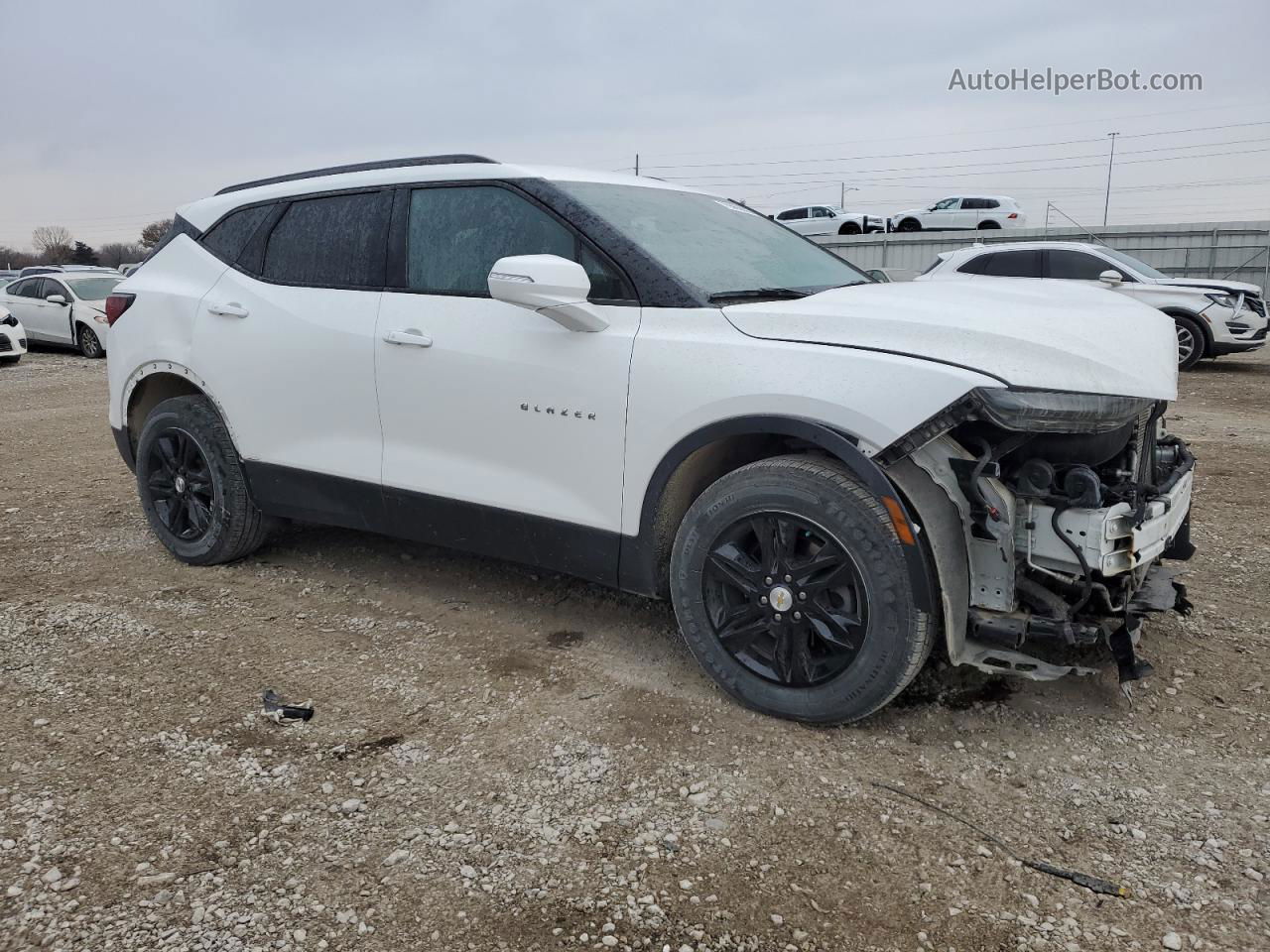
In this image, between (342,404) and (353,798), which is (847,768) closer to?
(353,798)

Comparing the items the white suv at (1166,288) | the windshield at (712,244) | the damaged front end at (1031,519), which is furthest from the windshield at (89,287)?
the damaged front end at (1031,519)

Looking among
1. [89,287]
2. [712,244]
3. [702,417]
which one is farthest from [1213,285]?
[89,287]

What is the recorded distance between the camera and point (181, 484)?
464 centimetres

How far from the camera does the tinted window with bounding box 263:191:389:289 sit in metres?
3.98

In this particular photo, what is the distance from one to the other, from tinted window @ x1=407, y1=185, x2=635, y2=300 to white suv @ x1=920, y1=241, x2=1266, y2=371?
9.91 meters

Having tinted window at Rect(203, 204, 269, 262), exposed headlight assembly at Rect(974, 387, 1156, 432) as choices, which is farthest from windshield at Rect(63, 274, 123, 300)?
exposed headlight assembly at Rect(974, 387, 1156, 432)

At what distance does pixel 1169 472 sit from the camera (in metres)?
3.42

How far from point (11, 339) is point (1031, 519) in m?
17.0

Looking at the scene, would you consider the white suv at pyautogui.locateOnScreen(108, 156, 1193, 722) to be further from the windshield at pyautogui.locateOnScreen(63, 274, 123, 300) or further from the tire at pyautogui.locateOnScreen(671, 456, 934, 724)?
the windshield at pyautogui.locateOnScreen(63, 274, 123, 300)

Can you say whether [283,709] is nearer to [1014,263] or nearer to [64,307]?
[1014,263]

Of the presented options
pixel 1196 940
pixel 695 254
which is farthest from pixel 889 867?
pixel 695 254

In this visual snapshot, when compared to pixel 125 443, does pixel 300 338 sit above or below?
above

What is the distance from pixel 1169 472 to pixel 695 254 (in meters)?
1.82

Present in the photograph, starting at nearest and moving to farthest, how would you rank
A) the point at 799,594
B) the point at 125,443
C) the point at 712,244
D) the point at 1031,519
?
1. the point at 1031,519
2. the point at 799,594
3. the point at 712,244
4. the point at 125,443
